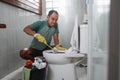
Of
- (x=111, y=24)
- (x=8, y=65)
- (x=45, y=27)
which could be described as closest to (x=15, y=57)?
(x=8, y=65)

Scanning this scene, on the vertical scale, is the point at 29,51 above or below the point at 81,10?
below

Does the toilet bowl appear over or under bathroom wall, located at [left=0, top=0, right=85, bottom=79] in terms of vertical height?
under

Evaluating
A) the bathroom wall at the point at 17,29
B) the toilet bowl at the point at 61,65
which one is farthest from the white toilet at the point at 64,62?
the bathroom wall at the point at 17,29

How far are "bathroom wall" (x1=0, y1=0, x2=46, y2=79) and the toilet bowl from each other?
490mm

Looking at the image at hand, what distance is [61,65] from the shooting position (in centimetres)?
158

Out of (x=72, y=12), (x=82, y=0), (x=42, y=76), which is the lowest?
(x=42, y=76)

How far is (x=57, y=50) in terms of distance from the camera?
1.78 meters

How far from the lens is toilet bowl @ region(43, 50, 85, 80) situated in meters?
1.53

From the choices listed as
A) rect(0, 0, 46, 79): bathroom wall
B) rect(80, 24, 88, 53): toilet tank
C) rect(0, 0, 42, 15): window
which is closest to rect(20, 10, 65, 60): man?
rect(0, 0, 46, 79): bathroom wall

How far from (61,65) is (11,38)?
2.35ft

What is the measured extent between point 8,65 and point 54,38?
763 millimetres

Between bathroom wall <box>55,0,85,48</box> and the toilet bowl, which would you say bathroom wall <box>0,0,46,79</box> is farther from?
bathroom wall <box>55,0,85,48</box>

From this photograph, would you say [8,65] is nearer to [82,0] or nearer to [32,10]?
[32,10]

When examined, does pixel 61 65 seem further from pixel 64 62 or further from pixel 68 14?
pixel 68 14
